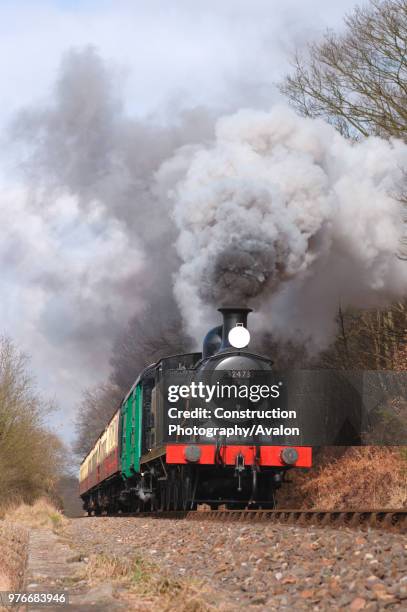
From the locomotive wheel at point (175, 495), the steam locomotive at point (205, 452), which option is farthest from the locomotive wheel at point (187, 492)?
the locomotive wheel at point (175, 495)

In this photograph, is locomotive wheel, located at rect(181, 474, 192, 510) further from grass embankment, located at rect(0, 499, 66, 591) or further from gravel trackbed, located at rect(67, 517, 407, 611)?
gravel trackbed, located at rect(67, 517, 407, 611)

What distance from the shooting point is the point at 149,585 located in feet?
17.5

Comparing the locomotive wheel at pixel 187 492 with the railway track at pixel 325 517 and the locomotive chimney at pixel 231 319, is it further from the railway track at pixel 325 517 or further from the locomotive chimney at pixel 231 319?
the locomotive chimney at pixel 231 319

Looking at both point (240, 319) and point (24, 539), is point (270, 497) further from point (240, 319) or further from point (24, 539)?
point (24, 539)

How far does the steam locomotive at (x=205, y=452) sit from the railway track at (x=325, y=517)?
2.74 ft

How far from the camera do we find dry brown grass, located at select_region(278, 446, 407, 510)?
15492 mm

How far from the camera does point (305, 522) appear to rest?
8.61 meters

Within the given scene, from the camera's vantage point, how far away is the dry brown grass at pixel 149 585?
455cm

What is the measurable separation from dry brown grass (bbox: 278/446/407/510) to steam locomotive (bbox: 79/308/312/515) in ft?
7.69

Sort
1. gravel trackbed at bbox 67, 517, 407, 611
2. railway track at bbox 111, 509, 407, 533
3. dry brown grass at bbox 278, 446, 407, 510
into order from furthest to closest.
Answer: dry brown grass at bbox 278, 446, 407, 510, railway track at bbox 111, 509, 407, 533, gravel trackbed at bbox 67, 517, 407, 611

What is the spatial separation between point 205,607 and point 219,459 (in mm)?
8351

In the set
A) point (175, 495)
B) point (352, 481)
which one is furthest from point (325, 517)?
point (352, 481)

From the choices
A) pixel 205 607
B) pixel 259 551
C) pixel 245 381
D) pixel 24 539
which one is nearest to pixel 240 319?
pixel 245 381

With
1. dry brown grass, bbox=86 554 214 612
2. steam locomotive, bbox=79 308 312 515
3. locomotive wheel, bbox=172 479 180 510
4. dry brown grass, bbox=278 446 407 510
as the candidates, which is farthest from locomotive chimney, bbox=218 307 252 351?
dry brown grass, bbox=86 554 214 612
